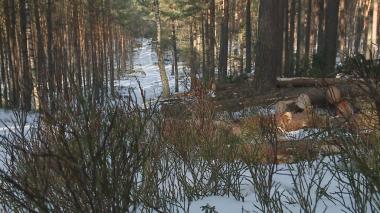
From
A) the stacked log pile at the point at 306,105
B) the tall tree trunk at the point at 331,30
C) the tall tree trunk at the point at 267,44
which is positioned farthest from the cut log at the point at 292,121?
the tall tree trunk at the point at 331,30

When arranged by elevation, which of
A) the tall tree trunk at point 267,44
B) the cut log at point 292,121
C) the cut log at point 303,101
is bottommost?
the cut log at point 292,121

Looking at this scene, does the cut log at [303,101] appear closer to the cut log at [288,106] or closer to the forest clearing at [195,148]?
the forest clearing at [195,148]

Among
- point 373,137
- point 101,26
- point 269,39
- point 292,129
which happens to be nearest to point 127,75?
point 101,26

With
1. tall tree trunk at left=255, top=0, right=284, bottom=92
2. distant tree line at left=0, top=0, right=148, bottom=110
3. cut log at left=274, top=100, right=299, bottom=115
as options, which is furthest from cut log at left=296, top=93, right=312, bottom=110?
distant tree line at left=0, top=0, right=148, bottom=110

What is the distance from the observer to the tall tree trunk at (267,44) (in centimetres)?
1027

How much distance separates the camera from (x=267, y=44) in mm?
10383

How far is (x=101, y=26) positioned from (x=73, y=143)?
3390 centimetres

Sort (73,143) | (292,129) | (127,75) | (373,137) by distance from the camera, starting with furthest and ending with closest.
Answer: (127,75), (292,129), (373,137), (73,143)

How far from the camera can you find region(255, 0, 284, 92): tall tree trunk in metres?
10.3

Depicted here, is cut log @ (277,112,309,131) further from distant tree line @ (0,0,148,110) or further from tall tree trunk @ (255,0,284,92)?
distant tree line @ (0,0,148,110)

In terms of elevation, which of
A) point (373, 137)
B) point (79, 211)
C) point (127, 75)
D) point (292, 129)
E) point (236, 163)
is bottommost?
point (127, 75)

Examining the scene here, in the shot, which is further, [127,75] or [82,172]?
[127,75]

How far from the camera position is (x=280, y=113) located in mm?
7859

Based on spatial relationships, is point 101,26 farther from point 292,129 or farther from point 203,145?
point 203,145
